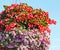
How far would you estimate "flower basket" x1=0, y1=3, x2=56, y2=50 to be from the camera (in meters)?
15.5

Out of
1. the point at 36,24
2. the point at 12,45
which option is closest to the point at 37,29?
the point at 36,24

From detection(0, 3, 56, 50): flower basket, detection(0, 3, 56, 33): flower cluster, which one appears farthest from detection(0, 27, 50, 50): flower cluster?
detection(0, 3, 56, 33): flower cluster

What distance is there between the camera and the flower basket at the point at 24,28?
50.8 ft

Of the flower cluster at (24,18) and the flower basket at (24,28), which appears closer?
the flower basket at (24,28)

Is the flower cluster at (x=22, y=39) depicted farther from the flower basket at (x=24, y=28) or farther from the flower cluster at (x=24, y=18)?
the flower cluster at (x=24, y=18)

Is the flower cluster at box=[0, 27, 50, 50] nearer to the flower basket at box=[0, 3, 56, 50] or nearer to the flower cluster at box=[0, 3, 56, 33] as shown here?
the flower basket at box=[0, 3, 56, 50]

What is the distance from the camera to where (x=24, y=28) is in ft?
51.8

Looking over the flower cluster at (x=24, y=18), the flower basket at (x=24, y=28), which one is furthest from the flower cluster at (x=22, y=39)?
the flower cluster at (x=24, y=18)

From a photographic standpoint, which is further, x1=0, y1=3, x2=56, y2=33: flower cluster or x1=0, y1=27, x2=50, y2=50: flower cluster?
x1=0, y1=3, x2=56, y2=33: flower cluster

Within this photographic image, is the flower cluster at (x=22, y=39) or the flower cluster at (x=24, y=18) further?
the flower cluster at (x=24, y=18)

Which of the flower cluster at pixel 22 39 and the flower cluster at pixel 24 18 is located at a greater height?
the flower cluster at pixel 24 18

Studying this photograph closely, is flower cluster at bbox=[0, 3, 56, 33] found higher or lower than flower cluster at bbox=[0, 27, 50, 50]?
higher

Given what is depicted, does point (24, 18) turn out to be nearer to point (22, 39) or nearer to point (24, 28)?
point (24, 28)

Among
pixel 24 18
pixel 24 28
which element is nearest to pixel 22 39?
pixel 24 28
